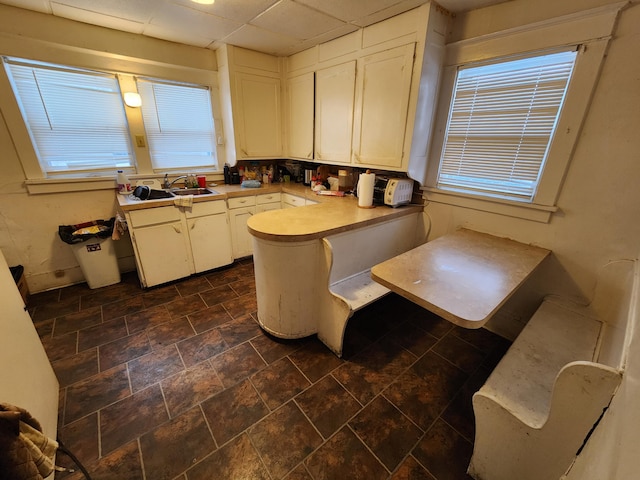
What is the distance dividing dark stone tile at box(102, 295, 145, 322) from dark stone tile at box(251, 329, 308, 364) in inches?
47.3

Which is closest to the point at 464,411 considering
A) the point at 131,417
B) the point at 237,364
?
the point at 237,364

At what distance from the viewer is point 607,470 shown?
0.55 metres

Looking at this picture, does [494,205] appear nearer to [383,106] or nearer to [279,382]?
[383,106]

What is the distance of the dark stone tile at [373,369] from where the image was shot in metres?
1.68

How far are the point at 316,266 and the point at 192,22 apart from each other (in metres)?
2.36

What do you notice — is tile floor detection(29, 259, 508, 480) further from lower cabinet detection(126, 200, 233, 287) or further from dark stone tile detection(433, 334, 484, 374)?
lower cabinet detection(126, 200, 233, 287)

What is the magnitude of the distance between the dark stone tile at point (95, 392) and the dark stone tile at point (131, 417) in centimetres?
7

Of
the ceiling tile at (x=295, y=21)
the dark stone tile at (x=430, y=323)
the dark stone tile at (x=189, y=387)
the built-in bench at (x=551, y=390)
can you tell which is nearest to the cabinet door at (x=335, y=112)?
the ceiling tile at (x=295, y=21)

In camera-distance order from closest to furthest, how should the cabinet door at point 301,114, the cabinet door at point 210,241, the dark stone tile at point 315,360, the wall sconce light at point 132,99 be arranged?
the dark stone tile at point 315,360 → the wall sconce light at point 132,99 → the cabinet door at point 210,241 → the cabinet door at point 301,114

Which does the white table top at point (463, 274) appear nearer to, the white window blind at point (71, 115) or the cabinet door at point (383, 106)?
the cabinet door at point (383, 106)

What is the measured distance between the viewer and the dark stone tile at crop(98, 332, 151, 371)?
1.85m

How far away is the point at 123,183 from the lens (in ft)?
8.97

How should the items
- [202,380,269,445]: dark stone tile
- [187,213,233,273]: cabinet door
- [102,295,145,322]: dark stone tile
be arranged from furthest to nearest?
[187,213,233,273]: cabinet door
[102,295,145,322]: dark stone tile
[202,380,269,445]: dark stone tile

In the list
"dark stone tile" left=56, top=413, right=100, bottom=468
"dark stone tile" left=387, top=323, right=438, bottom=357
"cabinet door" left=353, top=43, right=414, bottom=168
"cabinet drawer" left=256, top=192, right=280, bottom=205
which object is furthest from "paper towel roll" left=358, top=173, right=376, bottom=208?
"dark stone tile" left=56, top=413, right=100, bottom=468
